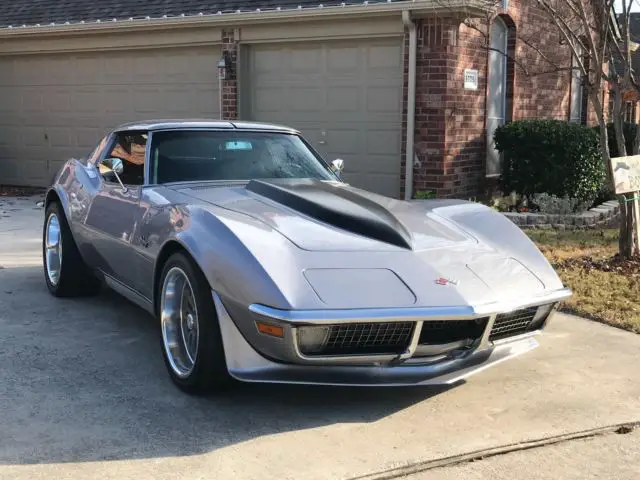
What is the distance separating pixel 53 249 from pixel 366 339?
3624mm

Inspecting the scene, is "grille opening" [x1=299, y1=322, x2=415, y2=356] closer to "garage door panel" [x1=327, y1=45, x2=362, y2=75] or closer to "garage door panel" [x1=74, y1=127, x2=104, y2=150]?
"garage door panel" [x1=327, y1=45, x2=362, y2=75]

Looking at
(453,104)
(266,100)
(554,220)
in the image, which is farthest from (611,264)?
(266,100)

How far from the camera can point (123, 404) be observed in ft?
12.6

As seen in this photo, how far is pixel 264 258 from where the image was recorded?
11.7 feet

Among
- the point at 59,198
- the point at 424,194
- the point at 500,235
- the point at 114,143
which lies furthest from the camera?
the point at 424,194

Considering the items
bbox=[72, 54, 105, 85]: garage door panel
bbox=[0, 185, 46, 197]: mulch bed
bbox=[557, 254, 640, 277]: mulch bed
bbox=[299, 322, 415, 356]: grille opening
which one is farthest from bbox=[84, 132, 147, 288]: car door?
bbox=[0, 185, 46, 197]: mulch bed

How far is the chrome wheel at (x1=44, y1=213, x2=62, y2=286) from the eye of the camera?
607cm

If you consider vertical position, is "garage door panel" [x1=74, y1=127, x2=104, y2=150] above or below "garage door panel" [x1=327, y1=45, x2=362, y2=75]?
below

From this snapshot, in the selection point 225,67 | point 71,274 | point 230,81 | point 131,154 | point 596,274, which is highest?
point 225,67

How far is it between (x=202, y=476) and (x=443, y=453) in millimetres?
1029

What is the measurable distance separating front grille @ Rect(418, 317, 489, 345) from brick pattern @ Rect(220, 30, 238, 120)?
8523mm

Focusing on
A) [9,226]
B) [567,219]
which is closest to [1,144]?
[9,226]

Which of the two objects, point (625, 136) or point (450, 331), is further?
point (625, 136)

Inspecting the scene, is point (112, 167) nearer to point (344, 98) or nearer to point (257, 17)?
point (344, 98)
